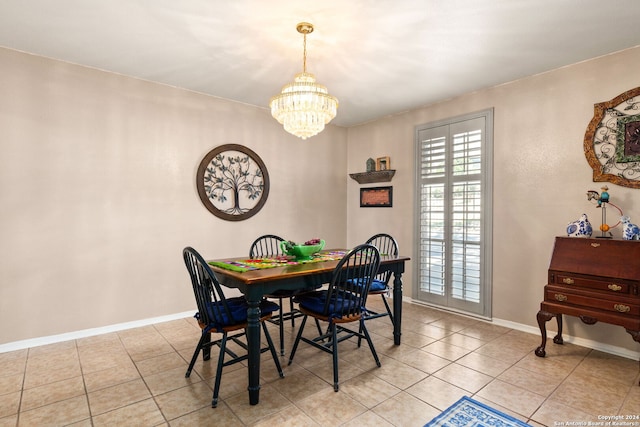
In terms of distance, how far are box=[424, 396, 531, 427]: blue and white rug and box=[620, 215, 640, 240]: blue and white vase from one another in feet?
5.73

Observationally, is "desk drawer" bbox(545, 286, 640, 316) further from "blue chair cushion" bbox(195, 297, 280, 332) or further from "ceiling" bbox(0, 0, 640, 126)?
"blue chair cushion" bbox(195, 297, 280, 332)

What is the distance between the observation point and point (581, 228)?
2.81 metres

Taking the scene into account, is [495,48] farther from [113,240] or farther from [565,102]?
[113,240]

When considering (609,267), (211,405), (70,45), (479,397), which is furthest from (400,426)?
(70,45)

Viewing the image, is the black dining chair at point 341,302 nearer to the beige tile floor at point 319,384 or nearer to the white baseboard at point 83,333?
the beige tile floor at point 319,384

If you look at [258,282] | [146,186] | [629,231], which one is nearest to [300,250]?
[258,282]

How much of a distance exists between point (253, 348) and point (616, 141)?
3.37 m

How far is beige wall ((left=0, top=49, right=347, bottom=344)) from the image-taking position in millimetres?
2893

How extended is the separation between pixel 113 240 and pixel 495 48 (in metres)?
3.97

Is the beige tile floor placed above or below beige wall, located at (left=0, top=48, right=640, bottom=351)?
below

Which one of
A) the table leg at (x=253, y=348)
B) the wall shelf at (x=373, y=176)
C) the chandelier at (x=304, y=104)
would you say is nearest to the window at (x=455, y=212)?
the wall shelf at (x=373, y=176)

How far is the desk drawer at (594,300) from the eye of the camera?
7.77 feet

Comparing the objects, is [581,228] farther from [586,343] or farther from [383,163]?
[383,163]

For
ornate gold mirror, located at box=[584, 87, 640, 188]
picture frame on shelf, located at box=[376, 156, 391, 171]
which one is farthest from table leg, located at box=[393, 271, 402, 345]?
picture frame on shelf, located at box=[376, 156, 391, 171]
